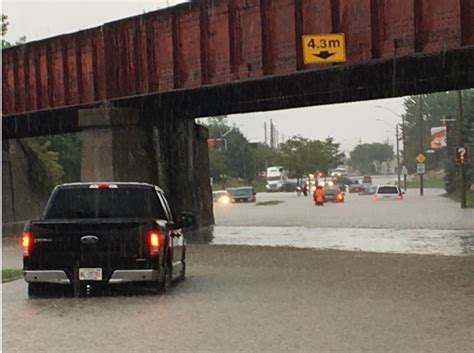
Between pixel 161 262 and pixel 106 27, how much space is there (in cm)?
1779

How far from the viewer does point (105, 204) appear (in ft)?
49.8

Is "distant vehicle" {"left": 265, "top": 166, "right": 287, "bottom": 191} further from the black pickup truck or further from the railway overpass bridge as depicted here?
the black pickup truck

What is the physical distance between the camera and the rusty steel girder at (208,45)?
73.0 feet

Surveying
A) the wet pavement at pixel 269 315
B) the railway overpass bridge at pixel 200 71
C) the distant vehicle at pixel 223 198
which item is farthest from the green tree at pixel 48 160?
the wet pavement at pixel 269 315

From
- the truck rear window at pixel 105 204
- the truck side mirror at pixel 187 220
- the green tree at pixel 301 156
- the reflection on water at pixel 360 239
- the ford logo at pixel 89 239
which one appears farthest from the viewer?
the green tree at pixel 301 156

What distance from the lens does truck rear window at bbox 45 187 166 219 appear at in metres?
15.0

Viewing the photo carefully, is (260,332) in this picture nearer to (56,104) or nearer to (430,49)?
(430,49)

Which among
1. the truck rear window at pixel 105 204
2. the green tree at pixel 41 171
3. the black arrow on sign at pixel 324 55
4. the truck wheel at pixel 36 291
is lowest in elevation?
the truck wheel at pixel 36 291

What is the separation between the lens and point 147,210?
15273mm

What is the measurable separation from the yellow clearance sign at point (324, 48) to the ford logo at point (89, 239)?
11.5 m

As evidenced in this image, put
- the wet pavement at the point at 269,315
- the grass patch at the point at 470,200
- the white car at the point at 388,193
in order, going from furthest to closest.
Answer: the white car at the point at 388,193 < the grass patch at the point at 470,200 < the wet pavement at the point at 269,315

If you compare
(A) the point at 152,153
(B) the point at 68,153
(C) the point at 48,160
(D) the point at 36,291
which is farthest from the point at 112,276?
(B) the point at 68,153

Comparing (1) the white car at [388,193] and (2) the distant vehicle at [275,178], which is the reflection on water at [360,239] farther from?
(2) the distant vehicle at [275,178]

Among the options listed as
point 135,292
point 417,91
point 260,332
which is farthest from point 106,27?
point 260,332
